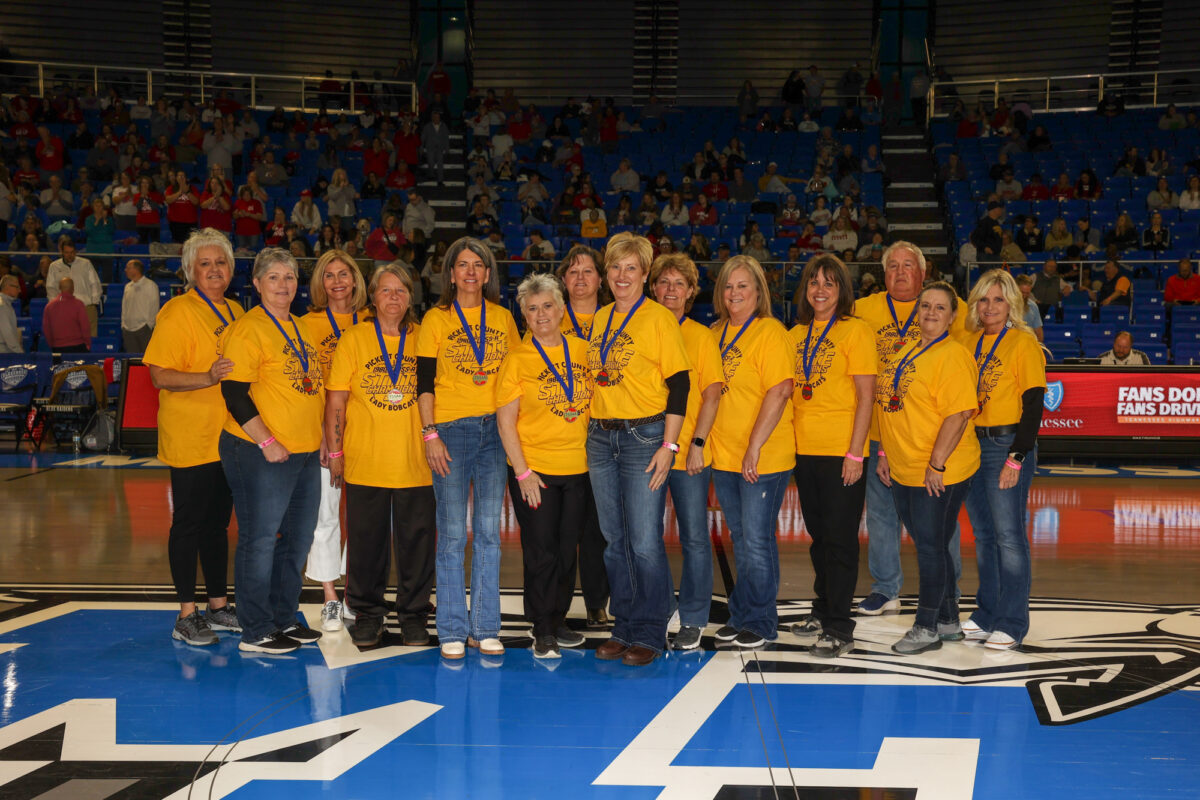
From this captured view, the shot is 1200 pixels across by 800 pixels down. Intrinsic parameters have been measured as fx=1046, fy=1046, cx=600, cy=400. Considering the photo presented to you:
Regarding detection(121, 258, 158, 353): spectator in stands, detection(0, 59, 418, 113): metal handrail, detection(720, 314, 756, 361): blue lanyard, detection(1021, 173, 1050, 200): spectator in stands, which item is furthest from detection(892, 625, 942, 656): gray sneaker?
detection(0, 59, 418, 113): metal handrail

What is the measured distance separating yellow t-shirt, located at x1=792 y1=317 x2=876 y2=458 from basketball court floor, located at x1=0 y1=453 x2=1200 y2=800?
93cm

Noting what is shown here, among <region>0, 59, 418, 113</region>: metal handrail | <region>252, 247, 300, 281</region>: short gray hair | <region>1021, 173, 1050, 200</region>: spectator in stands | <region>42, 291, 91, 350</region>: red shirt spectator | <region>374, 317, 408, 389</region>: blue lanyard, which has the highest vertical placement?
<region>0, 59, 418, 113</region>: metal handrail

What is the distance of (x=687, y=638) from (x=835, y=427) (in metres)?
1.13

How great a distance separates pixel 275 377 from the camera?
14.8 ft

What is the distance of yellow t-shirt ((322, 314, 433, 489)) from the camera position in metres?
4.54

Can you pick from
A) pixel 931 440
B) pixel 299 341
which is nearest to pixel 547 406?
pixel 299 341

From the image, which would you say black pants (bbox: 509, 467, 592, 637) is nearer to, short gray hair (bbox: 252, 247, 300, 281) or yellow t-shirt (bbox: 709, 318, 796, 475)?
yellow t-shirt (bbox: 709, 318, 796, 475)

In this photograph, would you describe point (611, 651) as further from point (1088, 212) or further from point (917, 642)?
point (1088, 212)

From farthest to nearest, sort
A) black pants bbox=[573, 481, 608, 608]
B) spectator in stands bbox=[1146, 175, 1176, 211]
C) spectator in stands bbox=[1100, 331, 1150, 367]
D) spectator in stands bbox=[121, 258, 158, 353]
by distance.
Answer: spectator in stands bbox=[1146, 175, 1176, 211] < spectator in stands bbox=[121, 258, 158, 353] < spectator in stands bbox=[1100, 331, 1150, 367] < black pants bbox=[573, 481, 608, 608]

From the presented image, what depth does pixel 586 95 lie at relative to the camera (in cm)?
2161

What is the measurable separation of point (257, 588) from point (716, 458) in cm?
208

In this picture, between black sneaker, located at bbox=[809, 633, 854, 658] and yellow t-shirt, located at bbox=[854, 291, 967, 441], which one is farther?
yellow t-shirt, located at bbox=[854, 291, 967, 441]

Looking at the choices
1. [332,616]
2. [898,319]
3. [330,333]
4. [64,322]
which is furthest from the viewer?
[64,322]

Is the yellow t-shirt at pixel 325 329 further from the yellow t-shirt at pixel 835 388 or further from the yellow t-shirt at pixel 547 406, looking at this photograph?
the yellow t-shirt at pixel 835 388
